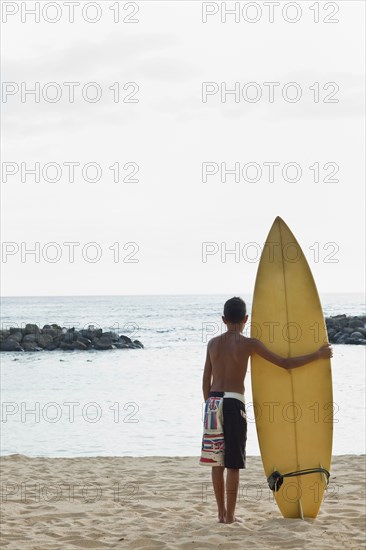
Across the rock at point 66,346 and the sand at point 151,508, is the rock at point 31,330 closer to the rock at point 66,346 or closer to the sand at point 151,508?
the rock at point 66,346

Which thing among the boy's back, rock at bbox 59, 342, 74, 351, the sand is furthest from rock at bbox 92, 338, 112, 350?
the boy's back

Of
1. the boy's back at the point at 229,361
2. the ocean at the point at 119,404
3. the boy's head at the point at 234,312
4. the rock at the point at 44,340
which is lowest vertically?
the ocean at the point at 119,404

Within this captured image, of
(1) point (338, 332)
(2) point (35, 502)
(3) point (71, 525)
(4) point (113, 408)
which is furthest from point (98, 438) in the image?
(1) point (338, 332)

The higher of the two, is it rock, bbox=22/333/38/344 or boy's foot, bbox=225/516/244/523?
rock, bbox=22/333/38/344

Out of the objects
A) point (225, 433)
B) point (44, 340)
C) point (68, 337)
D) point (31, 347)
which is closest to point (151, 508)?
point (225, 433)

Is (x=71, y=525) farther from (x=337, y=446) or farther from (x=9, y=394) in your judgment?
(x=9, y=394)

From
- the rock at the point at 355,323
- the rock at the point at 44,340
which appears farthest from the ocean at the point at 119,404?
the rock at the point at 355,323

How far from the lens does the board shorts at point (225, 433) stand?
4.77 meters

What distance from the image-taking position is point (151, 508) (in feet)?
18.9

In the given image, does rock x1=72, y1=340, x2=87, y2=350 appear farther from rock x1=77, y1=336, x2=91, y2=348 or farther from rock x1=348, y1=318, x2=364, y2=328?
rock x1=348, y1=318, x2=364, y2=328

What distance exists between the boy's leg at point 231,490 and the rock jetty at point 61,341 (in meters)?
25.4

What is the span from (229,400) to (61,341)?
1039 inches

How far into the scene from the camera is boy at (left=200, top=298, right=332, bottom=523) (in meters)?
4.79

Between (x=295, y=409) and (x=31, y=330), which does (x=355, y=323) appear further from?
(x=295, y=409)
